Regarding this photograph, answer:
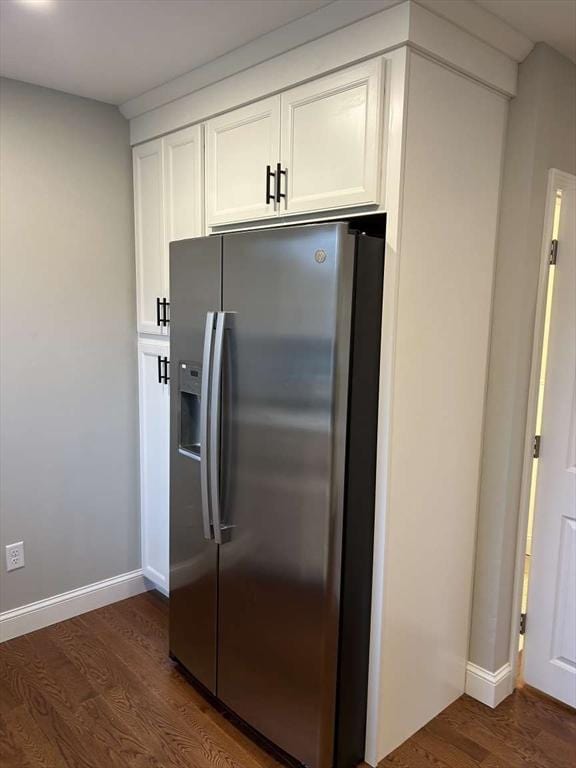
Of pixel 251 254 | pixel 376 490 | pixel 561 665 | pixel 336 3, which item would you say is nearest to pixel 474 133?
pixel 336 3

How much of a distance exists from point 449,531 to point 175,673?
1.30 m

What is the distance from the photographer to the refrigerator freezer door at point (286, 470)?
5.48 feet

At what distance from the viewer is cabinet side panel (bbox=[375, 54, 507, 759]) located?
1765mm

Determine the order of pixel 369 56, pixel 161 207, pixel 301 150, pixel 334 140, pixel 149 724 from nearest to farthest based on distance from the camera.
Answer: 1. pixel 369 56
2. pixel 334 140
3. pixel 301 150
4. pixel 149 724
5. pixel 161 207

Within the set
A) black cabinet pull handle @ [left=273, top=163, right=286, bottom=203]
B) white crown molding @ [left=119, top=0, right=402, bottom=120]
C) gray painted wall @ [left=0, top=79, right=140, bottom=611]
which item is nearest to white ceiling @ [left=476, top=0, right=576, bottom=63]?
white crown molding @ [left=119, top=0, right=402, bottom=120]

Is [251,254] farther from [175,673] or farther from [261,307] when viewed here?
[175,673]

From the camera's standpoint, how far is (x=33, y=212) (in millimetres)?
2508

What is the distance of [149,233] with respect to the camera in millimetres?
2717

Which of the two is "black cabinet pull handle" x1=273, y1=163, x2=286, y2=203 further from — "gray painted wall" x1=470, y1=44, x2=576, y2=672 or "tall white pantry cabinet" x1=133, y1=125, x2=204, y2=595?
"gray painted wall" x1=470, y1=44, x2=576, y2=672

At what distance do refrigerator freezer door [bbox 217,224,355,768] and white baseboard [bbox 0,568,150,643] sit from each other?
3.79 ft

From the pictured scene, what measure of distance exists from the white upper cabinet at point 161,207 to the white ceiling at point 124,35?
28 centimetres

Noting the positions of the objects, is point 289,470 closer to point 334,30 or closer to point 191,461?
point 191,461

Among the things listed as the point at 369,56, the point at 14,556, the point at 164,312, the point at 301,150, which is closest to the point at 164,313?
the point at 164,312

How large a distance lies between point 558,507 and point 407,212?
1.34 meters
